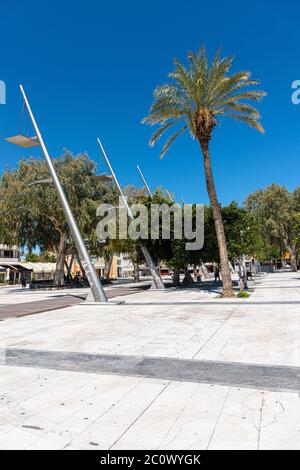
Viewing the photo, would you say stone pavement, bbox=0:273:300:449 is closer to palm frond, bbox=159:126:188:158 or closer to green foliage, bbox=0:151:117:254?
palm frond, bbox=159:126:188:158

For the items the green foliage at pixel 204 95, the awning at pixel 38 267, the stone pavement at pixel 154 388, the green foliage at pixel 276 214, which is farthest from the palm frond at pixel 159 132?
the awning at pixel 38 267

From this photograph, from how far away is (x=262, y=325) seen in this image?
9.02 meters

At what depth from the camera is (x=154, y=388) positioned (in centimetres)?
475

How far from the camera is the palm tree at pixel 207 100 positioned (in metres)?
17.8

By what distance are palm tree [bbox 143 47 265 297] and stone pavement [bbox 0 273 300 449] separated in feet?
34.1

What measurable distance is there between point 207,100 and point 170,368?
15278 mm

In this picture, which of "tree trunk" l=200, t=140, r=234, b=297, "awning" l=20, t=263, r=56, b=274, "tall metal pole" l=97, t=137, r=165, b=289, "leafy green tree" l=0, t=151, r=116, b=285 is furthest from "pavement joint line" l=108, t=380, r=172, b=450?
"awning" l=20, t=263, r=56, b=274

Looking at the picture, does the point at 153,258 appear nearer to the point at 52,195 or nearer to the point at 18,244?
the point at 52,195

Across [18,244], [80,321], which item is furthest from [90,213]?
[80,321]

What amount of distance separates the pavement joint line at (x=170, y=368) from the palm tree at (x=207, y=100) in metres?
12.0

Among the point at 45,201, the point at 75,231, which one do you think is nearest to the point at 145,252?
the point at 75,231

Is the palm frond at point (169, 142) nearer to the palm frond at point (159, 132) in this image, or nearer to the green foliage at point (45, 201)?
the palm frond at point (159, 132)

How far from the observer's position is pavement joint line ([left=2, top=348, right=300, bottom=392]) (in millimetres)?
4863

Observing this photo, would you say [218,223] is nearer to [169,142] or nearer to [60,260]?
[169,142]
